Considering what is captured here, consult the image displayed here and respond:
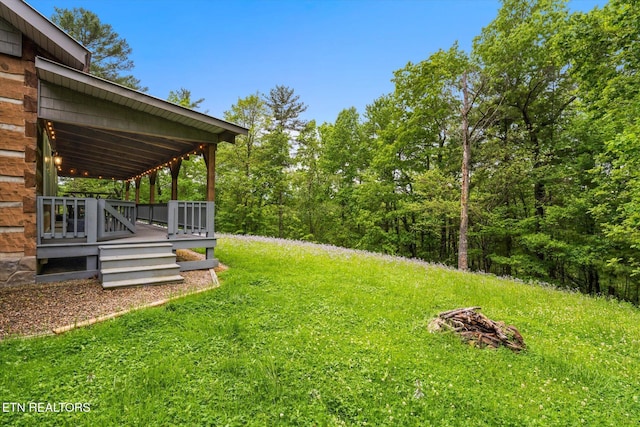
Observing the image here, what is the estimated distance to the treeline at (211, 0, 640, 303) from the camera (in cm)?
787

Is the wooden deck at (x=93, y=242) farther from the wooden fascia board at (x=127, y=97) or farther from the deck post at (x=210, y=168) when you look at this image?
the wooden fascia board at (x=127, y=97)

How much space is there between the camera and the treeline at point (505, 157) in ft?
25.8

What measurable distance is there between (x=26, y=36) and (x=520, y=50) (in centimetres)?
1608

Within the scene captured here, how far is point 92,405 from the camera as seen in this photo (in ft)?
7.75

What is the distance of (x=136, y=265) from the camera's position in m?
5.70

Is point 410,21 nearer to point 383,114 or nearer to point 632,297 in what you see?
point 383,114

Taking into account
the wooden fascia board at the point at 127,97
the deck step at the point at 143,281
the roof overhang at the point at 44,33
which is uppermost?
the roof overhang at the point at 44,33

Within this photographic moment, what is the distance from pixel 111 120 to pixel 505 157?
576 inches

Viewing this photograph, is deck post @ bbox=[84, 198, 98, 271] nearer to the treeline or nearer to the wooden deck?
the wooden deck

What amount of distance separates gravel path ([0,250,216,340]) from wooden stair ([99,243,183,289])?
0.51ft

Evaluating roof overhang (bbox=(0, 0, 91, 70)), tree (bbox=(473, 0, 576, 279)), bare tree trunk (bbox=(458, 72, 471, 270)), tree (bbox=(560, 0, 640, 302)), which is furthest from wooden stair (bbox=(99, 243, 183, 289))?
tree (bbox=(473, 0, 576, 279))

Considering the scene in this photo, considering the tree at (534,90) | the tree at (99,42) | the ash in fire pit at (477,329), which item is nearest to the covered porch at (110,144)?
the ash in fire pit at (477,329)

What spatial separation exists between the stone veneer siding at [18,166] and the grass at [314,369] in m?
2.86

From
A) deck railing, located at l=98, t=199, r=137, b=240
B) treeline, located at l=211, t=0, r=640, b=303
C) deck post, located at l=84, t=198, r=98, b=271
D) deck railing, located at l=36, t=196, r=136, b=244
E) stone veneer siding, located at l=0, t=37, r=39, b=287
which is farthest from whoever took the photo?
treeline, located at l=211, t=0, r=640, b=303
